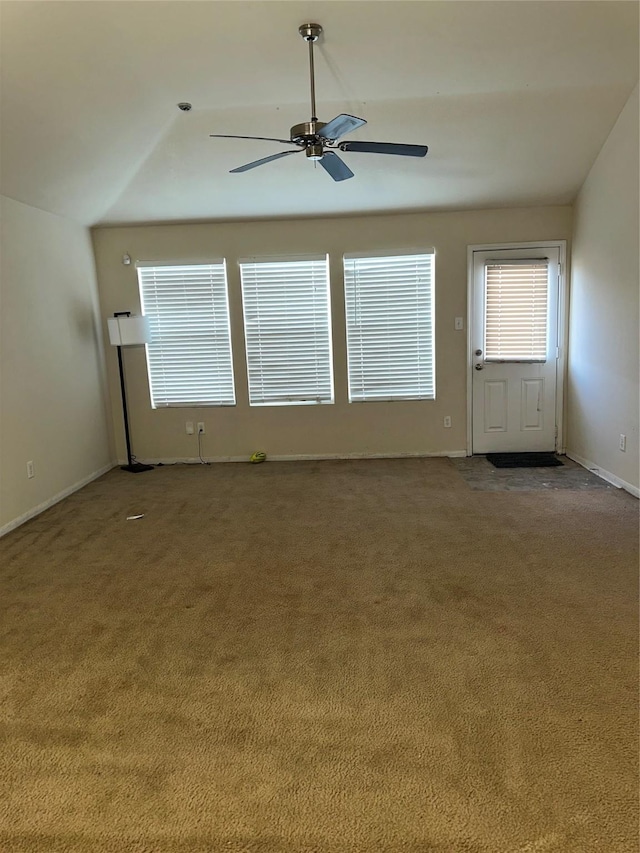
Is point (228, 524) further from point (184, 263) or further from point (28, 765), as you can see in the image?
point (184, 263)

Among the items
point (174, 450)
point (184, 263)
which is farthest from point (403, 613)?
point (184, 263)

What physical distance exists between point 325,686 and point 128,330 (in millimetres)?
3990

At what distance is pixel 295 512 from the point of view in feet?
12.5

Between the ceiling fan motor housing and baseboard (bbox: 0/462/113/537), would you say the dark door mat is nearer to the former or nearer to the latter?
the ceiling fan motor housing

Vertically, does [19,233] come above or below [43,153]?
below

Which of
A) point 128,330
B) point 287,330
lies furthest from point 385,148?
point 128,330

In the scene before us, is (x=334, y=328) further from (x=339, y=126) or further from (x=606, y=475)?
(x=606, y=475)

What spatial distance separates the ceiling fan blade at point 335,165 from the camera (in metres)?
2.94

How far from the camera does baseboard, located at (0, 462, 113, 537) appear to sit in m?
3.68

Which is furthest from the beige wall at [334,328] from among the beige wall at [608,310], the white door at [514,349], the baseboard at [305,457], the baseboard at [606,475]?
the baseboard at [606,475]

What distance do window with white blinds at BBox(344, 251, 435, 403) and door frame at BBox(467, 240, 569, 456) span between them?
38 centimetres

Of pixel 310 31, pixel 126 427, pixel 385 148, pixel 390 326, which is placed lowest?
pixel 126 427

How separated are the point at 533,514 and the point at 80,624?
2.97m

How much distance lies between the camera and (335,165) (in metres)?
3.05
